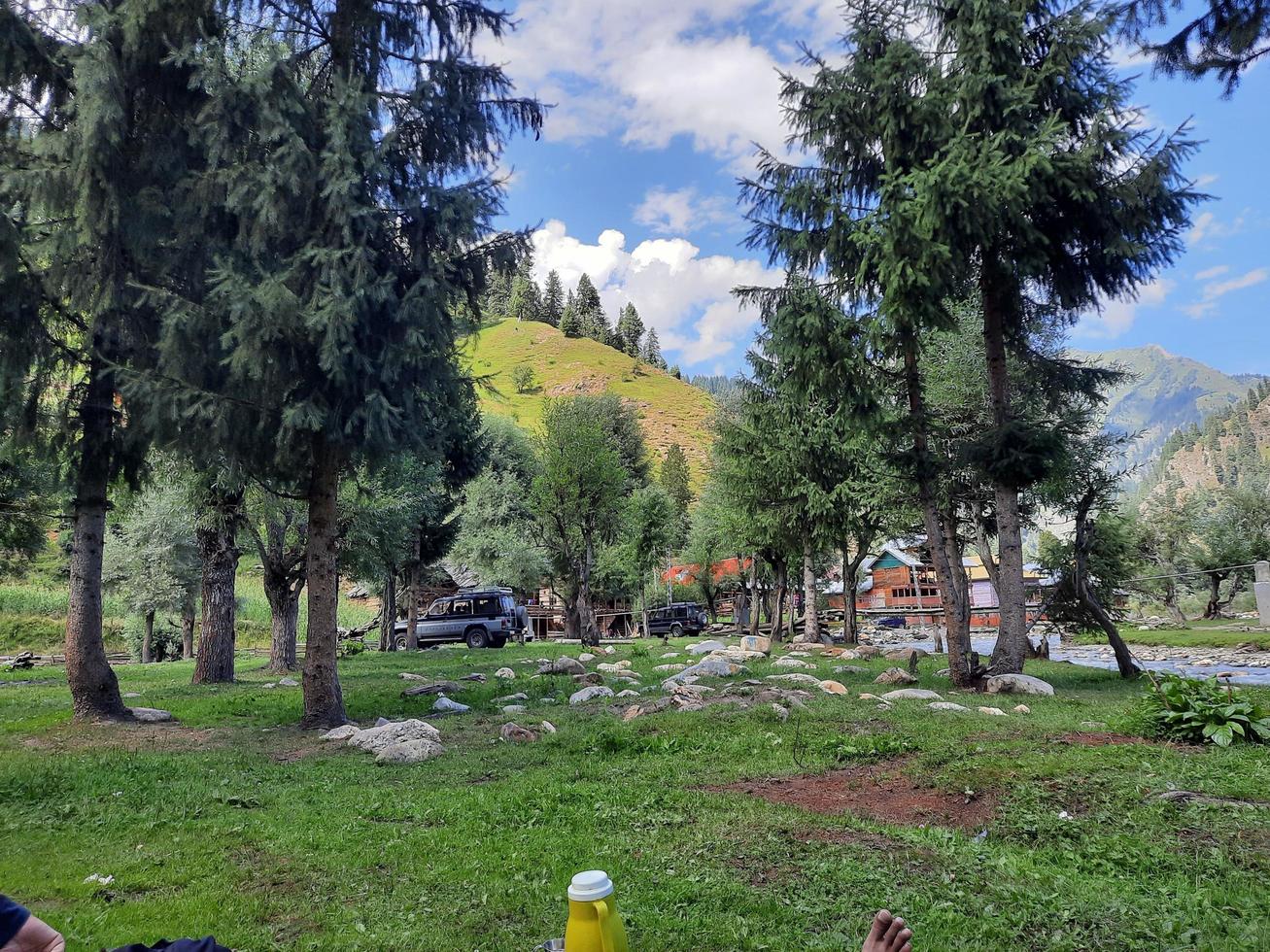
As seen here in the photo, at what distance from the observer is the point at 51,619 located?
3691 centimetres

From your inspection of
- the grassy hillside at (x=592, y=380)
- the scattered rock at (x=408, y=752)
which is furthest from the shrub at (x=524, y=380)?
the scattered rock at (x=408, y=752)

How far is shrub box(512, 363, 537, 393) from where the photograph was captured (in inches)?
4788

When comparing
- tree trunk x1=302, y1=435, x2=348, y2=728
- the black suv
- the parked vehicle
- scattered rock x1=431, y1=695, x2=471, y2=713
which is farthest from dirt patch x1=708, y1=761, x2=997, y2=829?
the black suv

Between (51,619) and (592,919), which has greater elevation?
(592,919)

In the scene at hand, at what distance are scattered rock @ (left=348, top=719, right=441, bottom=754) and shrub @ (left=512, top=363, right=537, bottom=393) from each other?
4441 inches

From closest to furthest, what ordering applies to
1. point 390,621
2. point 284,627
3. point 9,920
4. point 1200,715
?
point 9,920
point 1200,715
point 284,627
point 390,621

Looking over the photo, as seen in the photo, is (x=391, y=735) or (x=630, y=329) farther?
(x=630, y=329)

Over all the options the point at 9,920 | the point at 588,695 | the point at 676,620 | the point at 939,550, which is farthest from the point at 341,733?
the point at 676,620

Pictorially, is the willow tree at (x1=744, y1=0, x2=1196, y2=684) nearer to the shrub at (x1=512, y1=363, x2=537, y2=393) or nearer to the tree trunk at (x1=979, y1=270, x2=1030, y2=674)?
the tree trunk at (x1=979, y1=270, x2=1030, y2=674)

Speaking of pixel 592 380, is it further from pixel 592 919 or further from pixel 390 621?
pixel 592 919

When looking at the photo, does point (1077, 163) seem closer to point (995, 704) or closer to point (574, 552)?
point (995, 704)

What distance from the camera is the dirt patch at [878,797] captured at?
A: 209 inches

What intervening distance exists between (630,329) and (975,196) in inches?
5946

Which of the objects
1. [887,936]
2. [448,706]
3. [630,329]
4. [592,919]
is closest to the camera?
[592,919]
